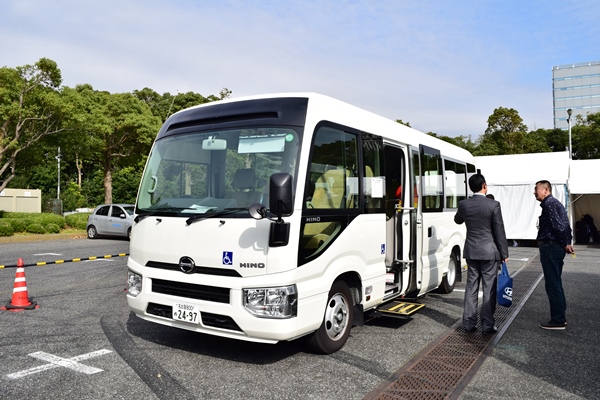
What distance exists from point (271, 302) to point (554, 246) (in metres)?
4.00

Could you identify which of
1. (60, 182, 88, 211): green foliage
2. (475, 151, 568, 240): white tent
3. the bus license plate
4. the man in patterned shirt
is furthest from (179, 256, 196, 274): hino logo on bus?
(60, 182, 88, 211): green foliage

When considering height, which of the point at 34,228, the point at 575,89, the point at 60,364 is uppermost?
the point at 575,89

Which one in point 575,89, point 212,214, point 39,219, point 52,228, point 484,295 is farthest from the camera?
point 575,89

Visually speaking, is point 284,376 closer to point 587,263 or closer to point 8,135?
point 587,263

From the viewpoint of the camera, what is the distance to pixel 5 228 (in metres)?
19.7

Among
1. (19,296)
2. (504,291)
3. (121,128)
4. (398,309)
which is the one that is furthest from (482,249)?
(121,128)

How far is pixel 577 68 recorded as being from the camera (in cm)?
11325

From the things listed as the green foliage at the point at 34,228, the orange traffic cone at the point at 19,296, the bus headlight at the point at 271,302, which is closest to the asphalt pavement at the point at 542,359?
the bus headlight at the point at 271,302

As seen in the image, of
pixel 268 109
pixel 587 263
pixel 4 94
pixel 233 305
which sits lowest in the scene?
pixel 587 263

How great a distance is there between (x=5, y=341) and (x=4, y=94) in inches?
665

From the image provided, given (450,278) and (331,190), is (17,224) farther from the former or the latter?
(331,190)

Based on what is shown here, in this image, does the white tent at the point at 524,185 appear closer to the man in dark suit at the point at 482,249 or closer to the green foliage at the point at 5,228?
the man in dark suit at the point at 482,249

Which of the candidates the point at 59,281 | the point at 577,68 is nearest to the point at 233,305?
the point at 59,281

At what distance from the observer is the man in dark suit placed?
593cm
